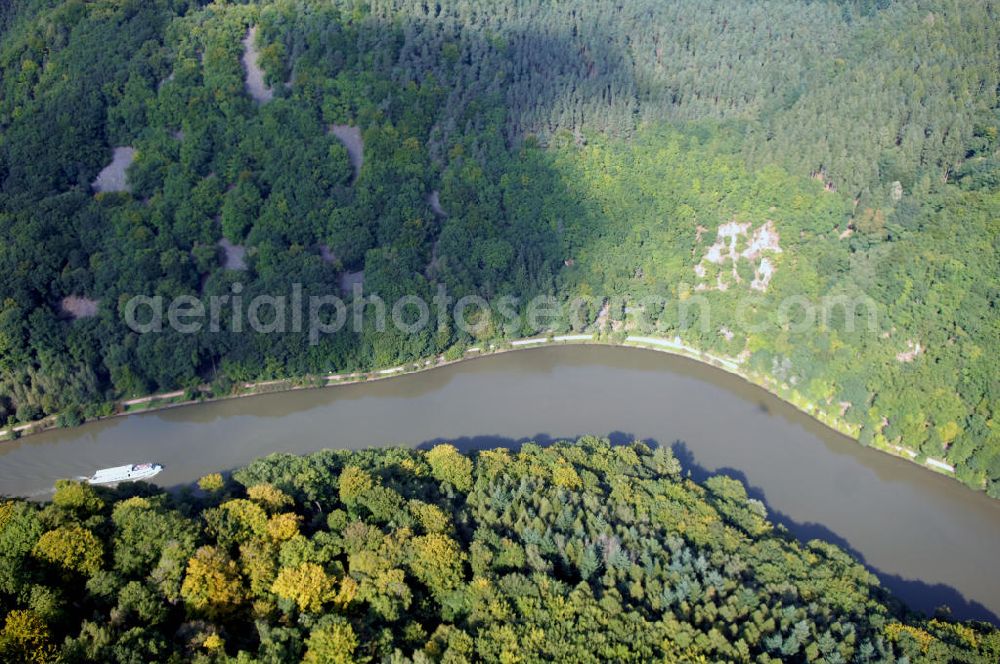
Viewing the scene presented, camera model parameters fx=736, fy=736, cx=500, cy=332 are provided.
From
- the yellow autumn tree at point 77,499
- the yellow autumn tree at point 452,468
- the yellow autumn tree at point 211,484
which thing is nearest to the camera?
the yellow autumn tree at point 77,499

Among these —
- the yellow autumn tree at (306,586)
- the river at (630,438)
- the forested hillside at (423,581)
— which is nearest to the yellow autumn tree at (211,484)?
the forested hillside at (423,581)

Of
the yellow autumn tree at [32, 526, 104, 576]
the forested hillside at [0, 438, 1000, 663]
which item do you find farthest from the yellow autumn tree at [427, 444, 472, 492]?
the yellow autumn tree at [32, 526, 104, 576]

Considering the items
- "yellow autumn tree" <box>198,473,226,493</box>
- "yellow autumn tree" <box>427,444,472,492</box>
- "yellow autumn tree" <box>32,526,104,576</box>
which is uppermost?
"yellow autumn tree" <box>32,526,104,576</box>

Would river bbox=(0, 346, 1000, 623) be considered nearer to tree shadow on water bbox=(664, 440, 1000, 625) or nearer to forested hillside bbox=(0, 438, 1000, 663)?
tree shadow on water bbox=(664, 440, 1000, 625)

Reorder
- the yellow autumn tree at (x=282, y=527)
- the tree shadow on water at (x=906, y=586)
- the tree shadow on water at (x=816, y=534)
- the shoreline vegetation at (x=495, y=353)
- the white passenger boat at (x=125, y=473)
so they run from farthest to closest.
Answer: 1. the shoreline vegetation at (x=495, y=353)
2. the white passenger boat at (x=125, y=473)
3. the tree shadow on water at (x=816, y=534)
4. the tree shadow on water at (x=906, y=586)
5. the yellow autumn tree at (x=282, y=527)

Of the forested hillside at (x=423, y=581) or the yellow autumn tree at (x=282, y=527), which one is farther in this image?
the yellow autumn tree at (x=282, y=527)

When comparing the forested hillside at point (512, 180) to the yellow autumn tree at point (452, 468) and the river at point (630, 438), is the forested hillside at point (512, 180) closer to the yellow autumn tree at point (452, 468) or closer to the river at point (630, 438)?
the river at point (630, 438)
